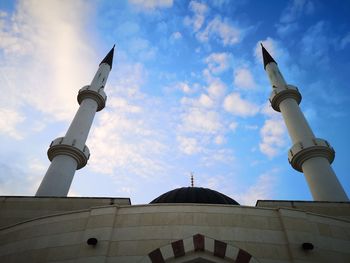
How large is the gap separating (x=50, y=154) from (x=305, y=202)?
502 inches

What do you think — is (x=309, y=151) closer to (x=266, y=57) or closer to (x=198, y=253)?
(x=198, y=253)

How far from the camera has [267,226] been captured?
8297 millimetres

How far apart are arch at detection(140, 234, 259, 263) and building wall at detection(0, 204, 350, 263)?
81mm

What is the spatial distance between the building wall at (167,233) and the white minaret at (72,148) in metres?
5.63

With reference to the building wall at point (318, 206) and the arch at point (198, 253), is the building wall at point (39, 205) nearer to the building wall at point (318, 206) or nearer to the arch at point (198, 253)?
the arch at point (198, 253)

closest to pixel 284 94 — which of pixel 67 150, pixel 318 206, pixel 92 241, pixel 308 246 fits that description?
pixel 318 206

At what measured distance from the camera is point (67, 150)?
16125 millimetres

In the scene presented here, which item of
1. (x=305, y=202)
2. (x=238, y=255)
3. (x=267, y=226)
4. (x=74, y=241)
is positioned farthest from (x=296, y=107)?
(x=74, y=241)

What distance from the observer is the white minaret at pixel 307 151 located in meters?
13.9

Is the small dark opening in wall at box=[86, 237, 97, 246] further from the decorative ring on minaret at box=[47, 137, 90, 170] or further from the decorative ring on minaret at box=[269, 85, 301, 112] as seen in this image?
the decorative ring on minaret at box=[269, 85, 301, 112]

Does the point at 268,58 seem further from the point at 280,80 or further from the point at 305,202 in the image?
the point at 305,202

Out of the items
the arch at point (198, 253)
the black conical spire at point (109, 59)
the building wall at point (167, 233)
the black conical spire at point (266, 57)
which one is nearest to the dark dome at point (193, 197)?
the building wall at point (167, 233)

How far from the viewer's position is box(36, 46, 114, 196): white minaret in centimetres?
1459

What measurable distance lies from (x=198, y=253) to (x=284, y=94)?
48.2 feet
